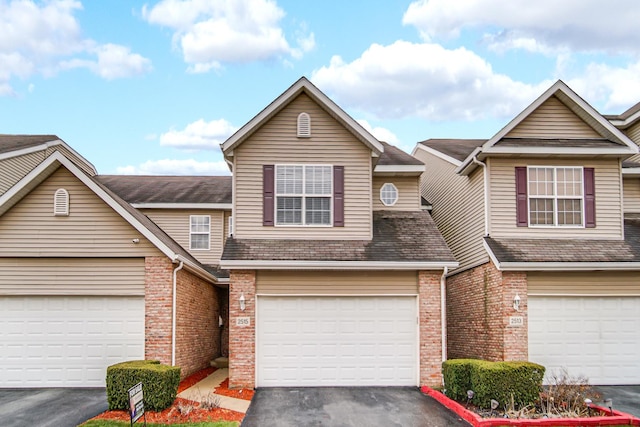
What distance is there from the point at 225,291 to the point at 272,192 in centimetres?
744

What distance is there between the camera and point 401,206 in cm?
1758

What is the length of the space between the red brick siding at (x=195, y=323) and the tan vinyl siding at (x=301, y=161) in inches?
92.3

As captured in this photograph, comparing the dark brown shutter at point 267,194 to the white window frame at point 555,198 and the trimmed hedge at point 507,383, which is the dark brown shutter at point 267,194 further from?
the white window frame at point 555,198

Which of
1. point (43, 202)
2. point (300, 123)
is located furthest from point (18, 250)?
point (300, 123)

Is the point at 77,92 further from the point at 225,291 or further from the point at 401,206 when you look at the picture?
the point at 401,206

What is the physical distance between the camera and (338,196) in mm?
15492

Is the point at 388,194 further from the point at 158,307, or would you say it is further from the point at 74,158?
the point at 74,158

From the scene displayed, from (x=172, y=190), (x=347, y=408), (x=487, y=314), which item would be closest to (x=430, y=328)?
(x=487, y=314)

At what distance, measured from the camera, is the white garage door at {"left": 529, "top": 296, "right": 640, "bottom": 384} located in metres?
14.9

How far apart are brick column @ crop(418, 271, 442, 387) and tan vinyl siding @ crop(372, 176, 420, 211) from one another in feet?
10.9

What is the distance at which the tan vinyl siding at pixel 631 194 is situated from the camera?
1808 centimetres

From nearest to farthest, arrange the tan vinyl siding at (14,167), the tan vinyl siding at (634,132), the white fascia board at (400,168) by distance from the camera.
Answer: the white fascia board at (400,168) < the tan vinyl siding at (14,167) < the tan vinyl siding at (634,132)

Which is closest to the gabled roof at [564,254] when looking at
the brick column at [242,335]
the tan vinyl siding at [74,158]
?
the brick column at [242,335]

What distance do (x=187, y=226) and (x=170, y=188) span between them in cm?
258
